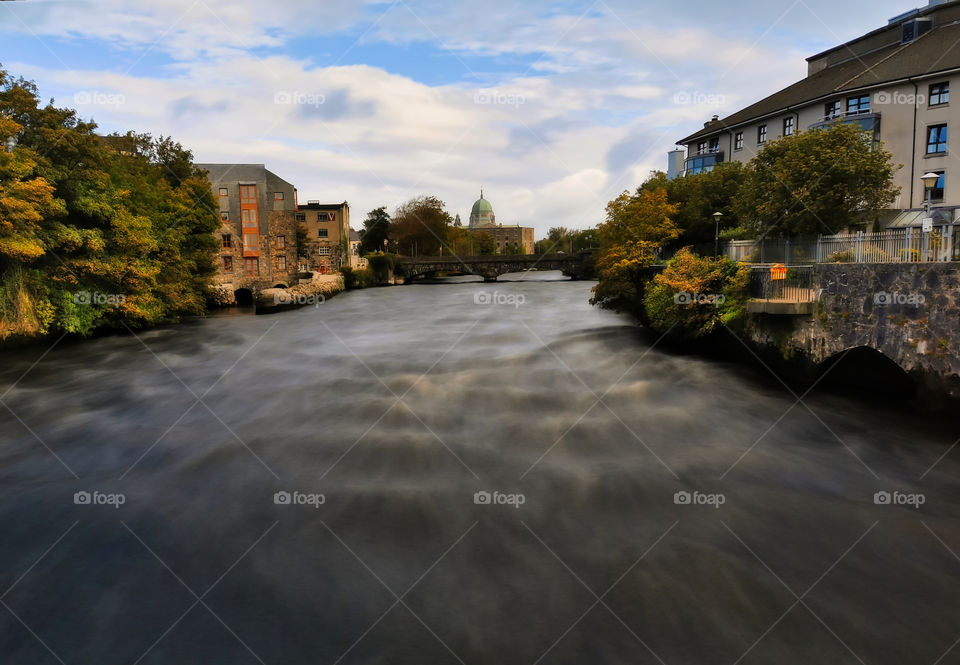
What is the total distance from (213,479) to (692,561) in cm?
977

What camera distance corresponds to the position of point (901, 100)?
38062mm

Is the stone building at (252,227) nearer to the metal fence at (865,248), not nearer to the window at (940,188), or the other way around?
the metal fence at (865,248)

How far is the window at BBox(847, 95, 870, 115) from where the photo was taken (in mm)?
40531

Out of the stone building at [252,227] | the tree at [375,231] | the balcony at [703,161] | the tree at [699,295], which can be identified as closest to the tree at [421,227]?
the tree at [375,231]

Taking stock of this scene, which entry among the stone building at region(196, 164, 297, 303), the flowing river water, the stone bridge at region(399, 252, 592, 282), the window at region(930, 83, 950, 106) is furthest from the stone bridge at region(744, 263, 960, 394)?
the stone bridge at region(399, 252, 592, 282)

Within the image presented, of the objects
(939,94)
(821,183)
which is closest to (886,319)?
(821,183)

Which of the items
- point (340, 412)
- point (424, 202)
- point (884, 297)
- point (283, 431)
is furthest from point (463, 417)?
point (424, 202)

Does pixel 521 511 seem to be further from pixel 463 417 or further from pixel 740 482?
pixel 463 417

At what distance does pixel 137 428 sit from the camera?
16.6 meters

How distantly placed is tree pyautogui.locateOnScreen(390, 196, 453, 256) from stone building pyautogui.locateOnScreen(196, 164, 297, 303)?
132ft

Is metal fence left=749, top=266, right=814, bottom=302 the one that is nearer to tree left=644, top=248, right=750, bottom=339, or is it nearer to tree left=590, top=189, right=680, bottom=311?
tree left=644, top=248, right=750, bottom=339

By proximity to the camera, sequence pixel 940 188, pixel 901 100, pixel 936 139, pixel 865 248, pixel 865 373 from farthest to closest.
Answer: pixel 901 100 → pixel 936 139 → pixel 940 188 → pixel 865 373 → pixel 865 248

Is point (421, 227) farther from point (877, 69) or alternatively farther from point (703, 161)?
point (877, 69)

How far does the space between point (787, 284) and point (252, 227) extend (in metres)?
59.9
